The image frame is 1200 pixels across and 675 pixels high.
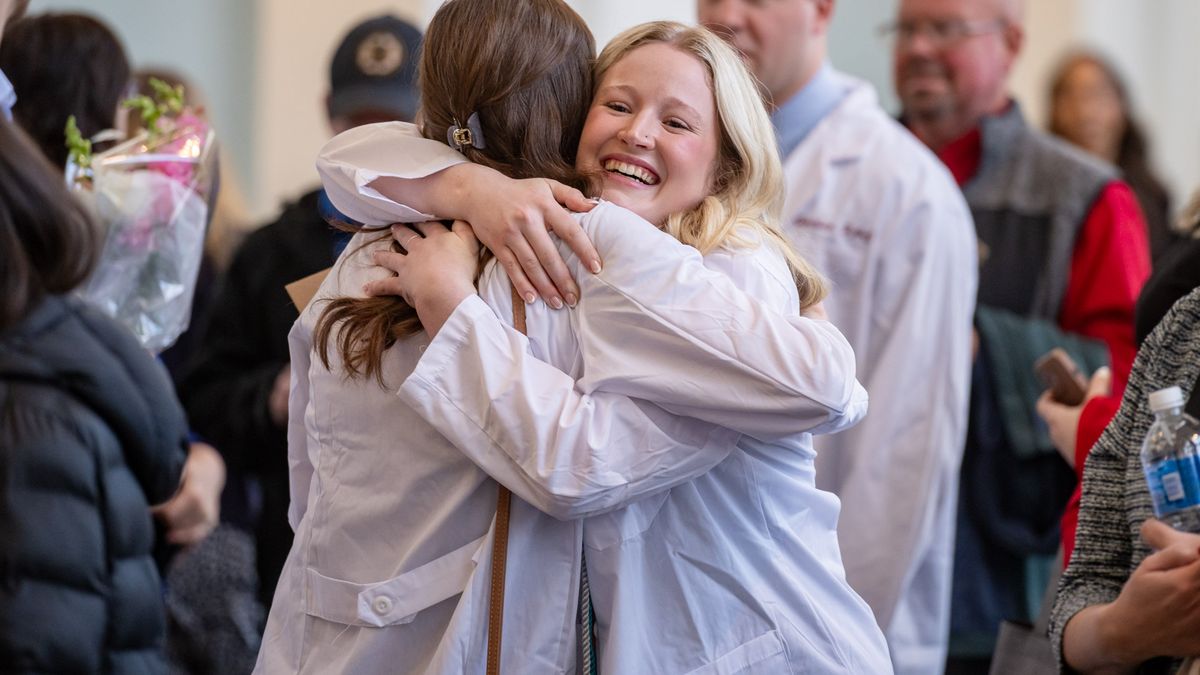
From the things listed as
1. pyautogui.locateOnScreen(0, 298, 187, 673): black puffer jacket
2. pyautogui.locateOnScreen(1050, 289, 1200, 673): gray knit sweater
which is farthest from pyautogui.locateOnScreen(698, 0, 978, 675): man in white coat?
pyautogui.locateOnScreen(0, 298, 187, 673): black puffer jacket

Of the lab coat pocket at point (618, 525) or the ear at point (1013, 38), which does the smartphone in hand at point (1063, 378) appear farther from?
the ear at point (1013, 38)

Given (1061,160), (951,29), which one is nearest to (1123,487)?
(1061,160)

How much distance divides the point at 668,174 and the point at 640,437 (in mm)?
385

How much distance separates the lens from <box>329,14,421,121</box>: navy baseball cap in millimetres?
3453

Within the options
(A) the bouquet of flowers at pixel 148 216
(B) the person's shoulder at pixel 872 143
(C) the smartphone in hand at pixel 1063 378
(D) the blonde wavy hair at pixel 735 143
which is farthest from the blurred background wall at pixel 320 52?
(D) the blonde wavy hair at pixel 735 143

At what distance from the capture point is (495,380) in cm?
178

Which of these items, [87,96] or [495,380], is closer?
[495,380]

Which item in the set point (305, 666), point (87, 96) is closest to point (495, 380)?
point (305, 666)

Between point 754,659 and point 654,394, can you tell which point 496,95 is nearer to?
point 654,394

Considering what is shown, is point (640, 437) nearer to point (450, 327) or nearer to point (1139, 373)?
point (450, 327)

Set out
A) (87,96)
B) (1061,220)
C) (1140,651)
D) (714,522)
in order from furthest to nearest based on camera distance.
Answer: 1. (1061,220)
2. (87,96)
3. (1140,651)
4. (714,522)

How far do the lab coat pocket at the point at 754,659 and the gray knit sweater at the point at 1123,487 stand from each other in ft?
1.67

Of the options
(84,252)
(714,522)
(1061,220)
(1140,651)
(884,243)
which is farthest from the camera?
(1061,220)

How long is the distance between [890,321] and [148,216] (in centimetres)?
132
